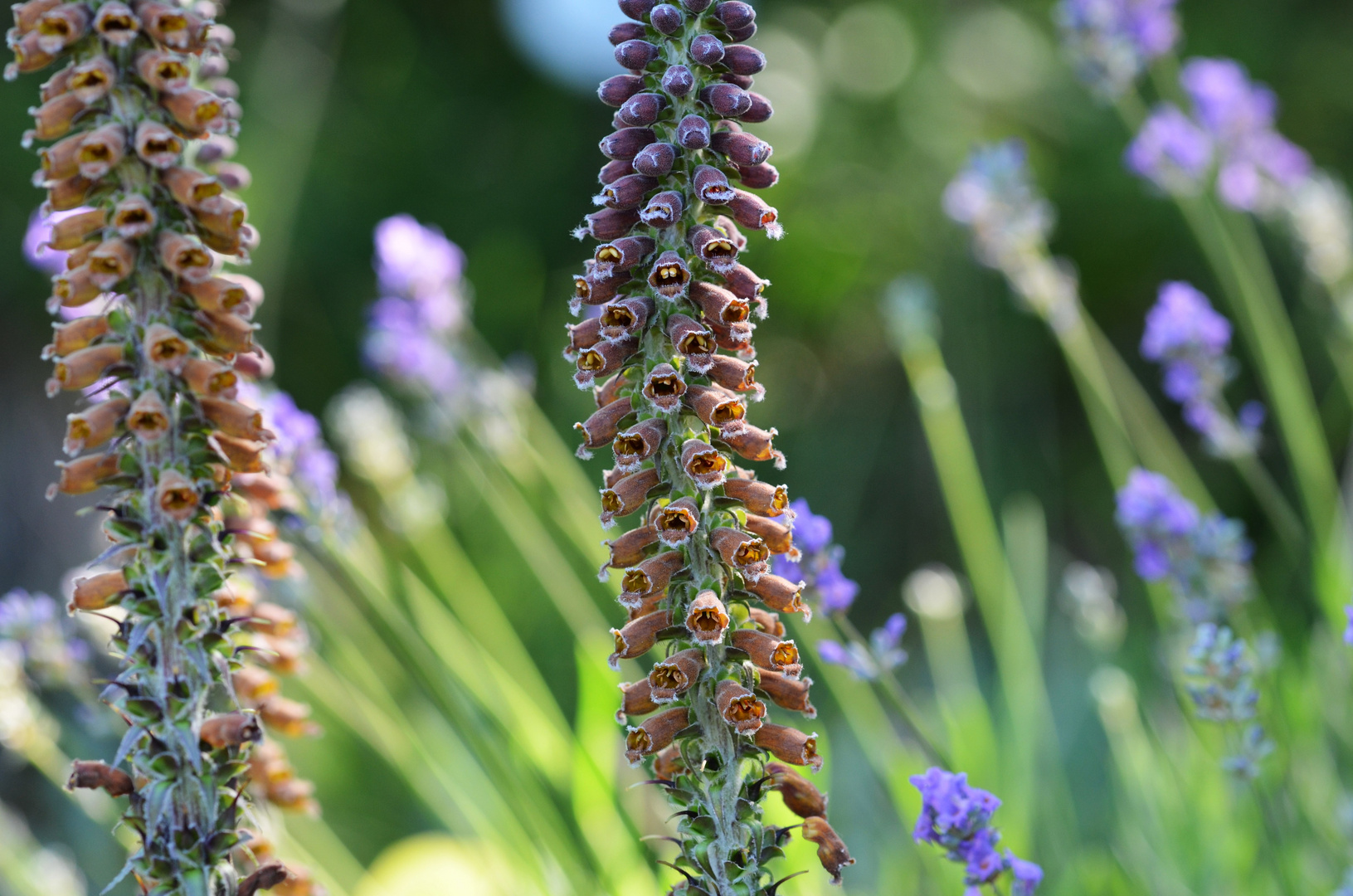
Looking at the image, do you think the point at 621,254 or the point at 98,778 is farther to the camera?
the point at 98,778

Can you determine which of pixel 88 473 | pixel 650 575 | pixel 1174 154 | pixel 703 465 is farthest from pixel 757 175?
pixel 1174 154

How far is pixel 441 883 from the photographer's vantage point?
3014mm

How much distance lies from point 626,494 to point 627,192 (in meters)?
0.36

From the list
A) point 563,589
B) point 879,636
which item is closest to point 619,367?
point 879,636

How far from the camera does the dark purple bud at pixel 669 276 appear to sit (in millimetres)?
1242

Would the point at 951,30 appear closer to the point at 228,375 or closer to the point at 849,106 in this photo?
the point at 849,106

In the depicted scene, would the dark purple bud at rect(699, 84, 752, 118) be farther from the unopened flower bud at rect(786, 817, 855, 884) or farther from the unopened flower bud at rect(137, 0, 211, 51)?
the unopened flower bud at rect(786, 817, 855, 884)

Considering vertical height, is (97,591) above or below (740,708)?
above

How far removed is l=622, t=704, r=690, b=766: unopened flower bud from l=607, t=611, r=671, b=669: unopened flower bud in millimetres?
84

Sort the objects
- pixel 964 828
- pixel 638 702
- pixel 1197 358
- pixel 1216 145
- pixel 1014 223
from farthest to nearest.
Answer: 1. pixel 1216 145
2. pixel 1014 223
3. pixel 1197 358
4. pixel 964 828
5. pixel 638 702

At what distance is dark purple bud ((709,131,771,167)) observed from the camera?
133 cm

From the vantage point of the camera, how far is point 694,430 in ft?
4.40

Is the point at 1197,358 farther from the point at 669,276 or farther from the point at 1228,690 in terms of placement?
the point at 669,276

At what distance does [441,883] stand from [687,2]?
8.29ft
